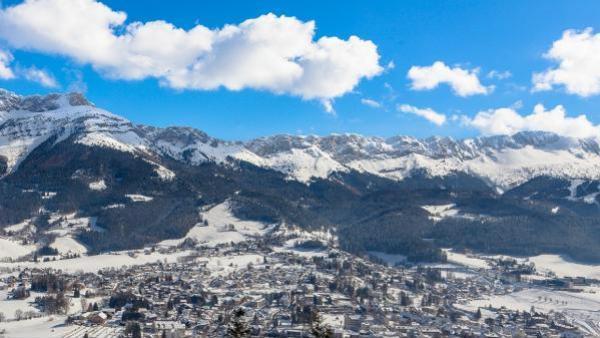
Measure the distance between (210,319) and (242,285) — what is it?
25941 mm

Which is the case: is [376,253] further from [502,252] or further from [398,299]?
[398,299]

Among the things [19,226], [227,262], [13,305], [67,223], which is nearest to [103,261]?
[227,262]

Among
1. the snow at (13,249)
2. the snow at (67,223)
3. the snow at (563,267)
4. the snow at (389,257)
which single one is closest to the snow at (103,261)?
the snow at (13,249)

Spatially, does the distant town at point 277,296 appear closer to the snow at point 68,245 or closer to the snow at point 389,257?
the snow at point 389,257

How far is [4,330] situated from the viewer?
8394cm

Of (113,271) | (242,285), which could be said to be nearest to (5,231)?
(113,271)

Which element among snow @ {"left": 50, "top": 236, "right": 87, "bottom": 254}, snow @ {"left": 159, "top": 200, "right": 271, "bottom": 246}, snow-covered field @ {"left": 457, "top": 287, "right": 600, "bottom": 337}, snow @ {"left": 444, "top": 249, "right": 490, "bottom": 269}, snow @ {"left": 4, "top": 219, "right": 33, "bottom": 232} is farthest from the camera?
snow @ {"left": 4, "top": 219, "right": 33, "bottom": 232}

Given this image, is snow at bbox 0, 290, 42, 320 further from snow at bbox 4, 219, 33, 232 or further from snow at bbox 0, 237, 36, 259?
snow at bbox 4, 219, 33, 232

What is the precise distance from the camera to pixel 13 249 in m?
160

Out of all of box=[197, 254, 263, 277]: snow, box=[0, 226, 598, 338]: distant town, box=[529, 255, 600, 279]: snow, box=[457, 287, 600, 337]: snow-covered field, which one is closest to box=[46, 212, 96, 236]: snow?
box=[0, 226, 598, 338]: distant town

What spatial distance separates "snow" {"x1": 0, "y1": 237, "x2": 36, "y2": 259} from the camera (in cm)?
15421

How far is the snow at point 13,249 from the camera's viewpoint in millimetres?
154212

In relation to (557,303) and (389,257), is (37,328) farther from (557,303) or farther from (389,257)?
(389,257)

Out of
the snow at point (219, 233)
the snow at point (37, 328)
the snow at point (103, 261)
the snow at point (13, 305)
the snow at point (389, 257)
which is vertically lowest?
the snow at point (37, 328)
